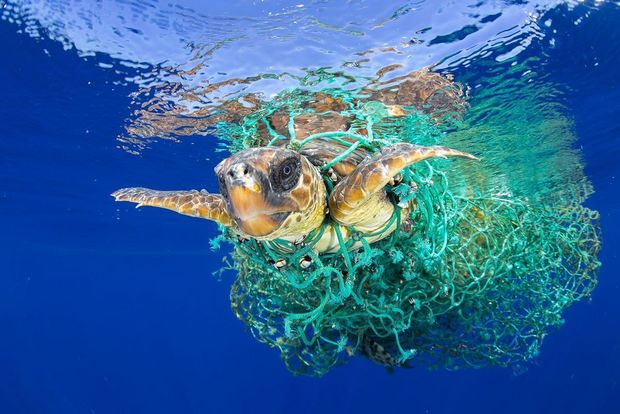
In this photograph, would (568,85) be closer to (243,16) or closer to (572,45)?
(572,45)

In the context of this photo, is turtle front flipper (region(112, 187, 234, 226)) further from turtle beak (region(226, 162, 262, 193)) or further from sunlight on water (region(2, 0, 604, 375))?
turtle beak (region(226, 162, 262, 193))

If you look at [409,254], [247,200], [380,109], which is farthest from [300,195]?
[380,109]

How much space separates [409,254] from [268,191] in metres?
1.70

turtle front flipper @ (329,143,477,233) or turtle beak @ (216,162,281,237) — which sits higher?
turtle beak @ (216,162,281,237)

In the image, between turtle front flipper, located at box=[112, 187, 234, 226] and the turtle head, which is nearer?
the turtle head

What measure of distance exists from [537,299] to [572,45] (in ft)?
12.4

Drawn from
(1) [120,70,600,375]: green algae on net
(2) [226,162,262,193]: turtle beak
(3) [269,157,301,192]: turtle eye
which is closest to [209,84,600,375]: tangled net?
(1) [120,70,600,375]: green algae on net

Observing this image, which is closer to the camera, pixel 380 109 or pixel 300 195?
pixel 300 195

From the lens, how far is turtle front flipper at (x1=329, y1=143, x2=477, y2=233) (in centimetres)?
246

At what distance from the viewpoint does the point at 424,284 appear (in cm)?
375

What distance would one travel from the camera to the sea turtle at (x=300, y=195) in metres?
2.27

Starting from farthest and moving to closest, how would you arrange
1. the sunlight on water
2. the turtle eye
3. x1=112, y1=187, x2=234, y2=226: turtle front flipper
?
the sunlight on water → x1=112, y1=187, x2=234, y2=226: turtle front flipper → the turtle eye

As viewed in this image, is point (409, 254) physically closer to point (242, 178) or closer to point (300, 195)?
point (300, 195)

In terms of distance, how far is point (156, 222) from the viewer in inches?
909
